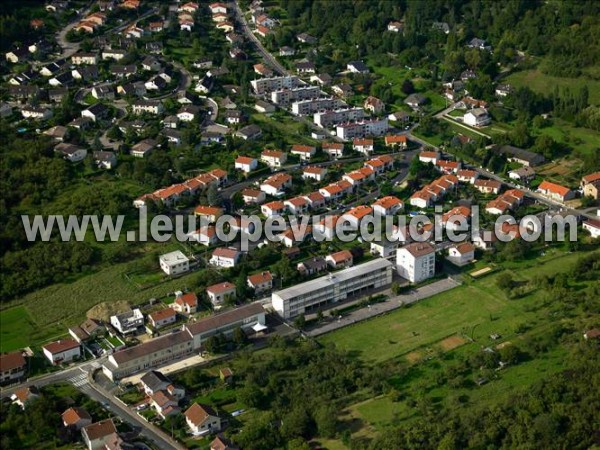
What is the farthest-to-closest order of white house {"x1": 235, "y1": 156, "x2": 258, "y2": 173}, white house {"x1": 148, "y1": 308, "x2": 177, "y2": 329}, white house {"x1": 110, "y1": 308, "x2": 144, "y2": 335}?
white house {"x1": 235, "y1": 156, "x2": 258, "y2": 173}
white house {"x1": 148, "y1": 308, "x2": 177, "y2": 329}
white house {"x1": 110, "y1": 308, "x2": 144, "y2": 335}

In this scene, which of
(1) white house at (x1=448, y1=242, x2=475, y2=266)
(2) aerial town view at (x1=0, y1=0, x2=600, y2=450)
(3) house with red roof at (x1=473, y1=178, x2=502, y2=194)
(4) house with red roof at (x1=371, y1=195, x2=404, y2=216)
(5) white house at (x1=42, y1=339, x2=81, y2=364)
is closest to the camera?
(2) aerial town view at (x1=0, y1=0, x2=600, y2=450)

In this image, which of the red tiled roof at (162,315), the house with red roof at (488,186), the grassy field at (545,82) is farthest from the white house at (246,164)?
the grassy field at (545,82)

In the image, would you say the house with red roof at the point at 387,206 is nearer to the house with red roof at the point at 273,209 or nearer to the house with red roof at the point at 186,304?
the house with red roof at the point at 273,209

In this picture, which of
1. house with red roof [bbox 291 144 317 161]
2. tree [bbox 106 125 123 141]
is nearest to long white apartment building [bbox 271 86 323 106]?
house with red roof [bbox 291 144 317 161]

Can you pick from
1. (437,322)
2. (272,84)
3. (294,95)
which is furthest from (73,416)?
(272,84)

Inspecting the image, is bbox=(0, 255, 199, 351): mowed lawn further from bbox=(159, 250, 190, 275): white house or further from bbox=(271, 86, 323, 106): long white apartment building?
bbox=(271, 86, 323, 106): long white apartment building

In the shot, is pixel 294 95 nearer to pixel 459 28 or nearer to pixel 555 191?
pixel 459 28
